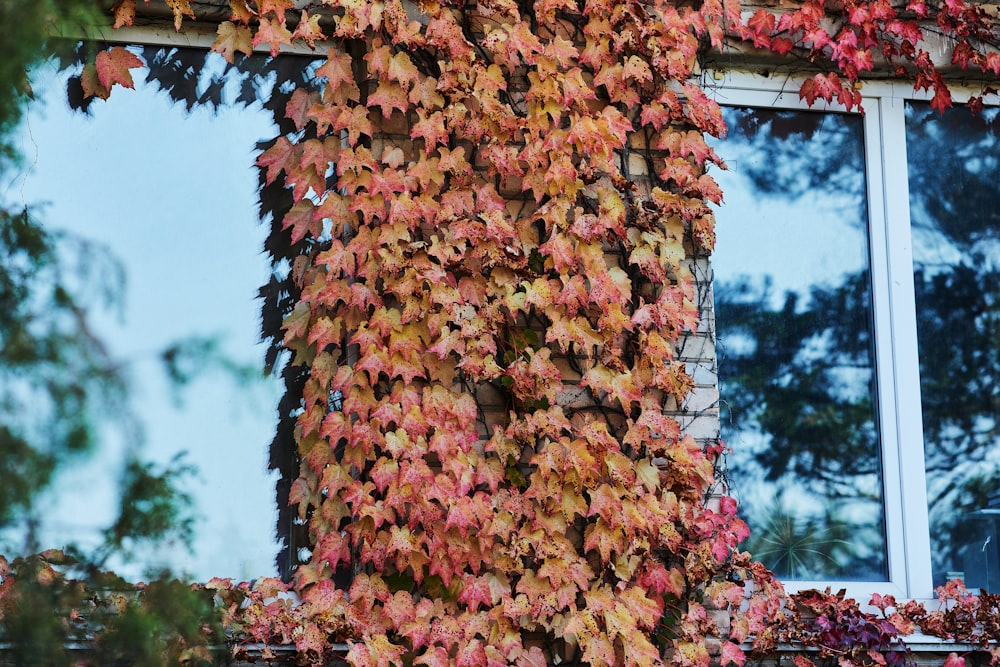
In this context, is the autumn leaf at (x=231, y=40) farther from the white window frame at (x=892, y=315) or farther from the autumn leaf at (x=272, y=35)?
the white window frame at (x=892, y=315)

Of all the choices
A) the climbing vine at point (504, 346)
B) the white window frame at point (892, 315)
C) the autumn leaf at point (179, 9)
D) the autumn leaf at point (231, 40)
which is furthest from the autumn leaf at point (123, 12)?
the white window frame at point (892, 315)

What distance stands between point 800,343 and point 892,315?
32 centimetres

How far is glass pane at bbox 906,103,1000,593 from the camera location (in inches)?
145

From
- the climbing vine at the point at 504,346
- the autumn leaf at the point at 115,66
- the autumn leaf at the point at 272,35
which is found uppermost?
the autumn leaf at the point at 272,35

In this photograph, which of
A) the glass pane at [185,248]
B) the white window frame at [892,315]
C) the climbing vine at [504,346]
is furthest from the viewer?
the white window frame at [892,315]

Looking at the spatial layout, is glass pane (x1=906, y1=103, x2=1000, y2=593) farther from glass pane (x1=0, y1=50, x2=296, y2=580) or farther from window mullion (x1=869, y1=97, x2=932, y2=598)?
glass pane (x1=0, y1=50, x2=296, y2=580)

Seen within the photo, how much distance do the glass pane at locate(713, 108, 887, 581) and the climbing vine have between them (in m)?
0.22

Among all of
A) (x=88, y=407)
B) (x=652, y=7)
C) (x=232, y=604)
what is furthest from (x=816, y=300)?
(x=88, y=407)

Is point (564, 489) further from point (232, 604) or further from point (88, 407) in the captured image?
point (88, 407)

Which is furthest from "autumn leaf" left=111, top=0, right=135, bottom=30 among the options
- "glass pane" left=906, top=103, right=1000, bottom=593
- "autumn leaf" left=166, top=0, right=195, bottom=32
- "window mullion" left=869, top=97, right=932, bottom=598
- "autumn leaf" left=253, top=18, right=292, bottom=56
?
"glass pane" left=906, top=103, right=1000, bottom=593

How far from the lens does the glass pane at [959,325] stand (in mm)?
3689

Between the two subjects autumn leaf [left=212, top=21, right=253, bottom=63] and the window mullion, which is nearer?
autumn leaf [left=212, top=21, right=253, bottom=63]

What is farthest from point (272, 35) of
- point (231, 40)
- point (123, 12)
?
point (123, 12)

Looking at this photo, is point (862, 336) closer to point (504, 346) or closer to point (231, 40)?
point (504, 346)
